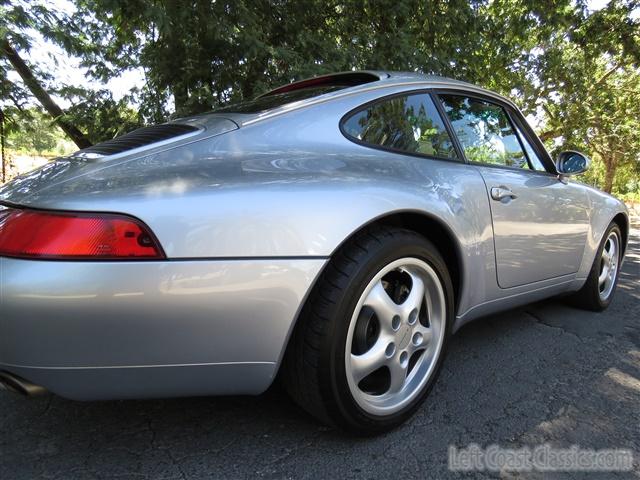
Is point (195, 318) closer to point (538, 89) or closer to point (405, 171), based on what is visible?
point (405, 171)

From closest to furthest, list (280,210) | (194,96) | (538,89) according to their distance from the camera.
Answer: (280,210) < (194,96) < (538,89)

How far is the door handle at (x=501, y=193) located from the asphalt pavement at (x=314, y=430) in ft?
2.93

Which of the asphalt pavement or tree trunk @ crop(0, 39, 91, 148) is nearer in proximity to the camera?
the asphalt pavement

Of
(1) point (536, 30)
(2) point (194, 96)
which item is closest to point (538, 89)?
(1) point (536, 30)

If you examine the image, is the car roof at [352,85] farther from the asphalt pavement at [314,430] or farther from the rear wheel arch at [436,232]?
the asphalt pavement at [314,430]

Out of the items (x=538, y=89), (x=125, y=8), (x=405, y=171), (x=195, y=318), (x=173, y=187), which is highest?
(x=125, y=8)

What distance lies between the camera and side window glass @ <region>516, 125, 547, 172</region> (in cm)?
293

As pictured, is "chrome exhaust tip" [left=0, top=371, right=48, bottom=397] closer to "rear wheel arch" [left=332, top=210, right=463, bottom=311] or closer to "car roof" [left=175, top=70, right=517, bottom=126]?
"car roof" [left=175, top=70, right=517, bottom=126]

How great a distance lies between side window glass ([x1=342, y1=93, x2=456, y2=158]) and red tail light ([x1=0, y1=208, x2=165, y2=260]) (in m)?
0.95

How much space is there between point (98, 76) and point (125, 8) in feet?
10.9

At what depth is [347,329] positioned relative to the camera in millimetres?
1651

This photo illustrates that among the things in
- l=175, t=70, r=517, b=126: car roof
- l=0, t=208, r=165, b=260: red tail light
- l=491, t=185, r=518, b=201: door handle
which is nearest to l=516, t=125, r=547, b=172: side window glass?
l=175, t=70, r=517, b=126: car roof

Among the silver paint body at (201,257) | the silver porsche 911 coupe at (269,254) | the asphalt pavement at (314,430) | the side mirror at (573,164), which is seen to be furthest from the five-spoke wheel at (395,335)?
the side mirror at (573,164)

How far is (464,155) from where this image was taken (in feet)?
7.82
